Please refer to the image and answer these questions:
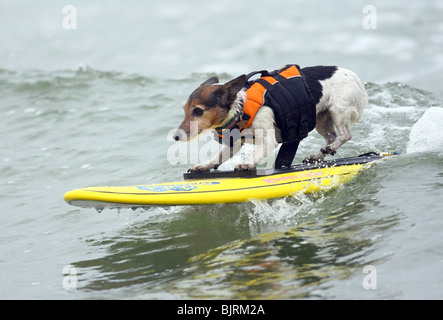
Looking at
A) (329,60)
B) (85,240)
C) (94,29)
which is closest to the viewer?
(85,240)

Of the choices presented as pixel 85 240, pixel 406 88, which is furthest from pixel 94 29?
pixel 85 240

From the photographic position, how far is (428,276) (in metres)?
4.25

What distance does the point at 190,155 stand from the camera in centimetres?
903

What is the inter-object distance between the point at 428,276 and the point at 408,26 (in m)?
14.1

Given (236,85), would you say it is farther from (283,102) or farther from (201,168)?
(201,168)

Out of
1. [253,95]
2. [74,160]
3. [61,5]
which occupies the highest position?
[61,5]

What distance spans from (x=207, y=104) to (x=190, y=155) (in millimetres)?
3489

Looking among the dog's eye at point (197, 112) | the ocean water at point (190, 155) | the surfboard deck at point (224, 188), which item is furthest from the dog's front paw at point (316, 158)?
the dog's eye at point (197, 112)

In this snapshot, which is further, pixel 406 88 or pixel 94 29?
pixel 94 29

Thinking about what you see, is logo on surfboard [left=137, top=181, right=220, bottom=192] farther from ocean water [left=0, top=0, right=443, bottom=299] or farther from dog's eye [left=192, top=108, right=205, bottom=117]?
dog's eye [left=192, top=108, right=205, bottom=117]

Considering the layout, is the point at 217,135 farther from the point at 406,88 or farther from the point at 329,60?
the point at 329,60

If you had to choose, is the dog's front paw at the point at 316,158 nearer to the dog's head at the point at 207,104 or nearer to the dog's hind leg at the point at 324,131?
the dog's hind leg at the point at 324,131

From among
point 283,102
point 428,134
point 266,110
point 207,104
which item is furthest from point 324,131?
point 207,104
